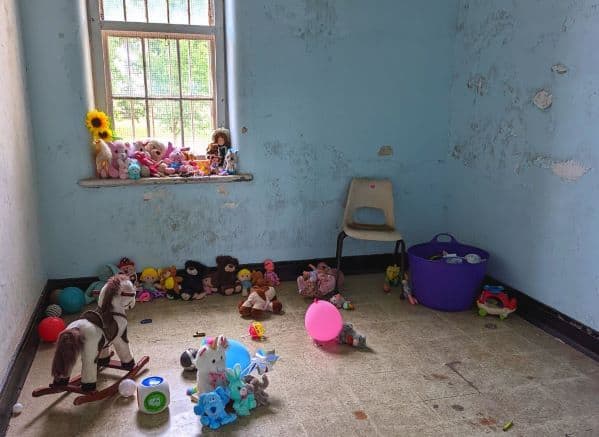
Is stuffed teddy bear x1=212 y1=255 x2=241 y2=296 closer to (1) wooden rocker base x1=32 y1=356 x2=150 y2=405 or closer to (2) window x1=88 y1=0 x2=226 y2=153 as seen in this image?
(2) window x1=88 y1=0 x2=226 y2=153

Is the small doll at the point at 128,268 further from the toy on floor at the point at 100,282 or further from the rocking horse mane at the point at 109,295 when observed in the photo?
the rocking horse mane at the point at 109,295

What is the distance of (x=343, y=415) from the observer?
1860mm

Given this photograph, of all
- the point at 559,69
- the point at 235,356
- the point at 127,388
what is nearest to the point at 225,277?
the point at 235,356

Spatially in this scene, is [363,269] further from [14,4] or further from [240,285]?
[14,4]

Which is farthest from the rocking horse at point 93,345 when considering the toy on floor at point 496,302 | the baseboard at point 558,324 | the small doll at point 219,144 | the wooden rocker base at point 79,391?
the baseboard at point 558,324

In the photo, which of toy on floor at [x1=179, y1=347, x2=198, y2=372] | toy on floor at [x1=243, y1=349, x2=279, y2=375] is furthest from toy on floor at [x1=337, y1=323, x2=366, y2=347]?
toy on floor at [x1=179, y1=347, x2=198, y2=372]

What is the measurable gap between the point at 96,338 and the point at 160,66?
1874 mm

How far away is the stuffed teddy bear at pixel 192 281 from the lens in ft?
9.74

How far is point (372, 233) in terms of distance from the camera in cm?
300

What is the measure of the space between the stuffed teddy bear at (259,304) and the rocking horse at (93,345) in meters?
0.78

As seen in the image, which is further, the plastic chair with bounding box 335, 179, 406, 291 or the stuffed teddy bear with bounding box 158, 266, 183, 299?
the plastic chair with bounding box 335, 179, 406, 291

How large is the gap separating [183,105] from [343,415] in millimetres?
2224

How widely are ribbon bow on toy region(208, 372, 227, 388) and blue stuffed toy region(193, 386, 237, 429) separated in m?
0.06

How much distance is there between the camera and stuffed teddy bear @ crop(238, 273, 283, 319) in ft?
8.96
